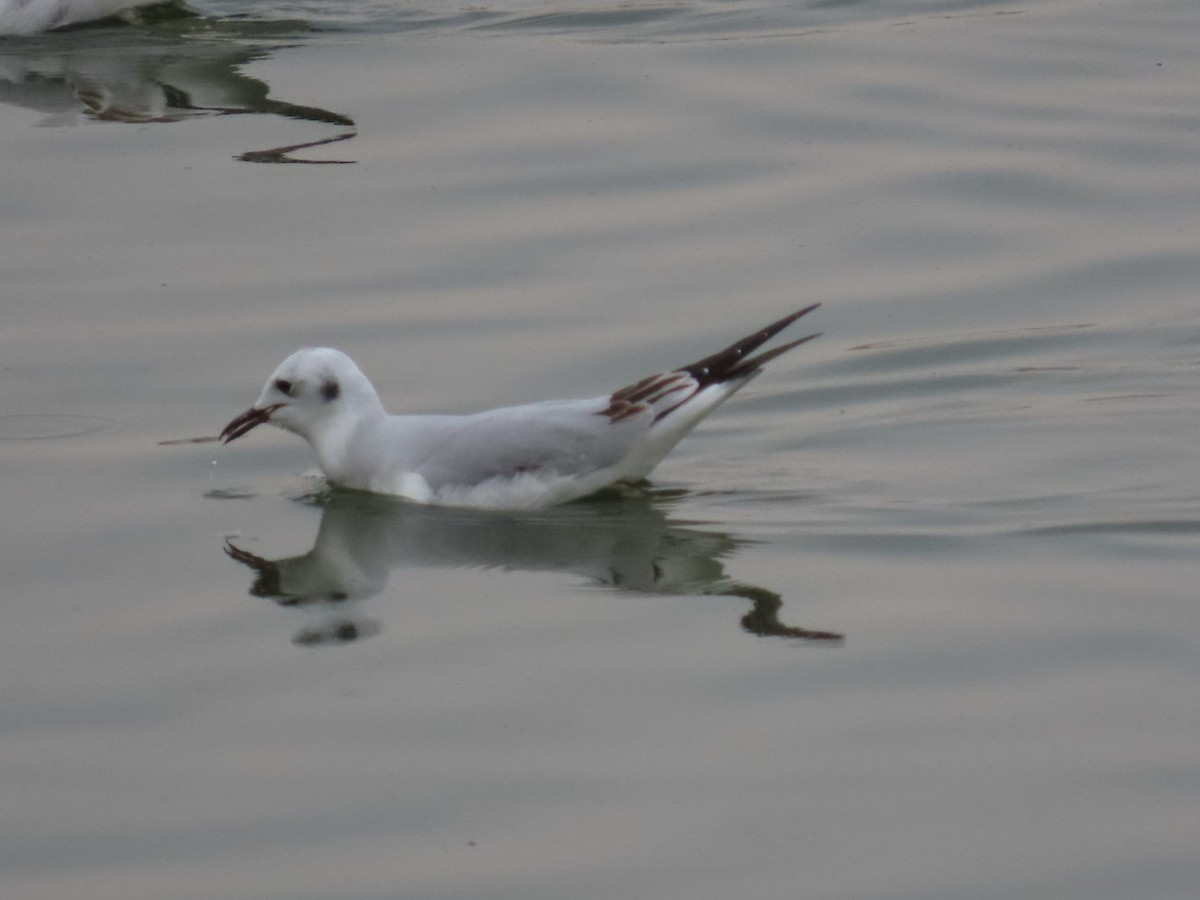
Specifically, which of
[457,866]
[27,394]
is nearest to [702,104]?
[27,394]

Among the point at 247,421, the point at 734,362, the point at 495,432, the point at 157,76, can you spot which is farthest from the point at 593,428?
Answer: the point at 157,76

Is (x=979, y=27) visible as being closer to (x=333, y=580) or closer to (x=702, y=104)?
(x=702, y=104)

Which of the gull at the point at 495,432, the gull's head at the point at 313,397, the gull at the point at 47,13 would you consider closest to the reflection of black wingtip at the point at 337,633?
the gull at the point at 495,432

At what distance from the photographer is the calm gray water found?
5.38 metres

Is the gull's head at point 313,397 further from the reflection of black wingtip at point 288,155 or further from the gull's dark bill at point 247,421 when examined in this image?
the reflection of black wingtip at point 288,155

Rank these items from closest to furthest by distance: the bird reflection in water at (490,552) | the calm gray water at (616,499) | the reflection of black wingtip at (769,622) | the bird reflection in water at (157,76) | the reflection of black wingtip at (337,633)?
1. the calm gray water at (616,499)
2. the reflection of black wingtip at (769,622)
3. the reflection of black wingtip at (337,633)
4. the bird reflection in water at (490,552)
5. the bird reflection in water at (157,76)

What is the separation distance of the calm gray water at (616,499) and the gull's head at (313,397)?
0.30 m

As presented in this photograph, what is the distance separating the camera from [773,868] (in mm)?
5105

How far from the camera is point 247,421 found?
25.6 ft

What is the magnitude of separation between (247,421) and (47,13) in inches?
263

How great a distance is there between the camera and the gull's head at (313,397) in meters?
7.79

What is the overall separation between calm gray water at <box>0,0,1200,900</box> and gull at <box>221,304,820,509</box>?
14 cm

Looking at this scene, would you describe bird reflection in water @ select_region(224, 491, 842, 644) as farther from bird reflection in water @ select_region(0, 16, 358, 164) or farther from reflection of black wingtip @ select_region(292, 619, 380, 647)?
bird reflection in water @ select_region(0, 16, 358, 164)

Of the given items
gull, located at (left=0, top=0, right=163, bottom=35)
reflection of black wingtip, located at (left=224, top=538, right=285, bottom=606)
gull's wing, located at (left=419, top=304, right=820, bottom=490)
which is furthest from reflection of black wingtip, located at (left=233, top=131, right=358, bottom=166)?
reflection of black wingtip, located at (left=224, top=538, right=285, bottom=606)
